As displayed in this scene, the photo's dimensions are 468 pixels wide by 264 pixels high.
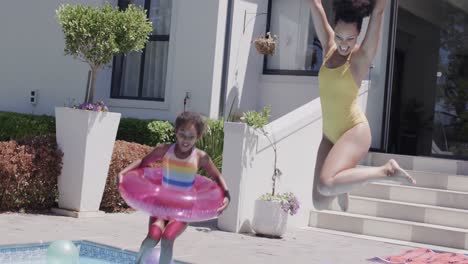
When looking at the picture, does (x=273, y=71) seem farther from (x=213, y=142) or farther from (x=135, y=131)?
(x=135, y=131)

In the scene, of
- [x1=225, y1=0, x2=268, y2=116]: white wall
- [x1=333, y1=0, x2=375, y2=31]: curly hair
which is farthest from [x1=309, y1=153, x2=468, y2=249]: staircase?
[x1=333, y1=0, x2=375, y2=31]: curly hair

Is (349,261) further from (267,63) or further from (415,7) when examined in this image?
(415,7)

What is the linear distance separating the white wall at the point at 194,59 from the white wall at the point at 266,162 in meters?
2.53

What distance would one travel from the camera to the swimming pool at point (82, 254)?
7574mm

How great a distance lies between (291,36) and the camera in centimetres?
1432

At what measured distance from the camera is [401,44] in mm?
15453

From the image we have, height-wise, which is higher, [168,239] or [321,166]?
[321,166]

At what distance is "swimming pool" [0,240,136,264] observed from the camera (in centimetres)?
757

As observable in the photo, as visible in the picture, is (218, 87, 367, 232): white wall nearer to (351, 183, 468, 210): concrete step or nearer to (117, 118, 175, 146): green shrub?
(351, 183, 468, 210): concrete step

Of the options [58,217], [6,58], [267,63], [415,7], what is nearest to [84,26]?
[58,217]

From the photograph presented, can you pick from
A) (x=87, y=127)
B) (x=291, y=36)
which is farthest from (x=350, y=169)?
(x=291, y=36)

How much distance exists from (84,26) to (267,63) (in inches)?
194

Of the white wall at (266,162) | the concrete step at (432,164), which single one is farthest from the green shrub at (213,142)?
the concrete step at (432,164)

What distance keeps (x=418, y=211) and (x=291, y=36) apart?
5207mm
